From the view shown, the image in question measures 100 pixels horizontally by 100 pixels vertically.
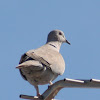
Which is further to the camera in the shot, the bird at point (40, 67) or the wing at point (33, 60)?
the bird at point (40, 67)

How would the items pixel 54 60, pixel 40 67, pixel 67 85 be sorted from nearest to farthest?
pixel 67 85 < pixel 40 67 < pixel 54 60

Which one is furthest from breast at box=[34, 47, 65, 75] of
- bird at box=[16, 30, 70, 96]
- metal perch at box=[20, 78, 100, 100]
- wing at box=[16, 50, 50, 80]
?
metal perch at box=[20, 78, 100, 100]

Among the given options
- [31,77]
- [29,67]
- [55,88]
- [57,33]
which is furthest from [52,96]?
[57,33]

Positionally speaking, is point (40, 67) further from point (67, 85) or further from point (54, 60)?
point (67, 85)

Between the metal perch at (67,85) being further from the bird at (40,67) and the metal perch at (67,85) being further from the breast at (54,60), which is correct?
the breast at (54,60)

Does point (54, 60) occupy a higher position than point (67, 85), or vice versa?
point (67, 85)

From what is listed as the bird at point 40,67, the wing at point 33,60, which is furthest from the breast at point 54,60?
the wing at point 33,60

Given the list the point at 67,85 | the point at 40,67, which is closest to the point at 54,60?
the point at 40,67

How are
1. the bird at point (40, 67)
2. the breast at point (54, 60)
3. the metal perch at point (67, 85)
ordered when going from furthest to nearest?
the breast at point (54, 60), the bird at point (40, 67), the metal perch at point (67, 85)

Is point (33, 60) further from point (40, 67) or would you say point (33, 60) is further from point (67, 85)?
point (67, 85)

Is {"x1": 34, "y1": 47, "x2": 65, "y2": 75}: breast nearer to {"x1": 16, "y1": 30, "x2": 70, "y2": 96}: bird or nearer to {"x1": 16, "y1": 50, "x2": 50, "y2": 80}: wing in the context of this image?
{"x1": 16, "y1": 30, "x2": 70, "y2": 96}: bird

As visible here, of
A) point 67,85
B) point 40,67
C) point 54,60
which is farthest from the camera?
point 54,60

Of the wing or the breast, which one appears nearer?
the wing

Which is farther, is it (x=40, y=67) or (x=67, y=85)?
(x=40, y=67)
